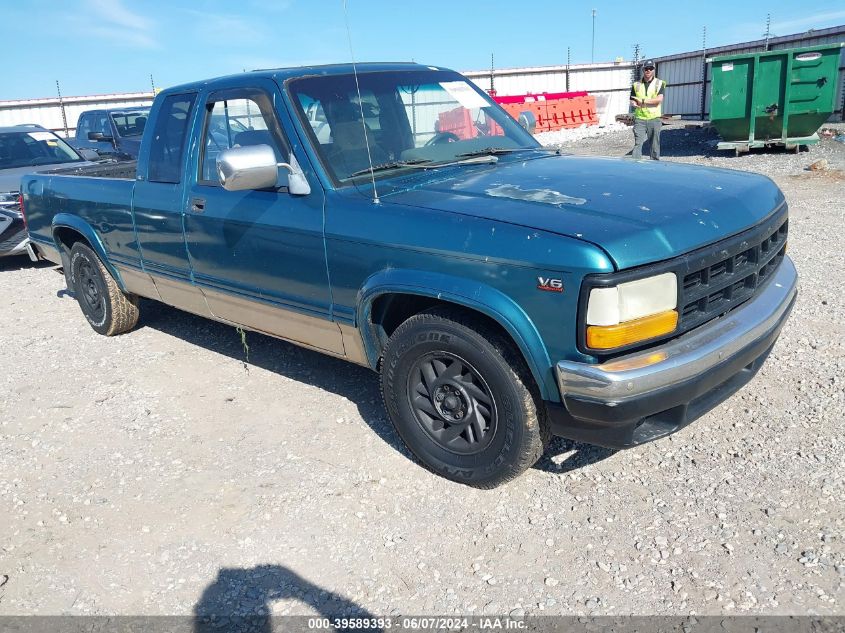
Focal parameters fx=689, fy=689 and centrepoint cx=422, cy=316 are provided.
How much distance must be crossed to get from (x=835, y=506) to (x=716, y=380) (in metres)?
0.77

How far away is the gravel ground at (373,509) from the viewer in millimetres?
2627

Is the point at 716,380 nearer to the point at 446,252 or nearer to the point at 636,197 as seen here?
the point at 636,197

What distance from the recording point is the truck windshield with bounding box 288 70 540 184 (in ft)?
11.8

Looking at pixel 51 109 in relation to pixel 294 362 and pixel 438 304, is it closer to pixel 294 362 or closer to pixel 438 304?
pixel 294 362

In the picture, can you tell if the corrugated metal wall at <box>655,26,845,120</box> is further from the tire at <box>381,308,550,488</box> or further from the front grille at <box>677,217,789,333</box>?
the tire at <box>381,308,550,488</box>

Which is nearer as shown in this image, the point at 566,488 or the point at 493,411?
the point at 493,411

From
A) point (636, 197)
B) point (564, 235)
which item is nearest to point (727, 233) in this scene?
point (636, 197)

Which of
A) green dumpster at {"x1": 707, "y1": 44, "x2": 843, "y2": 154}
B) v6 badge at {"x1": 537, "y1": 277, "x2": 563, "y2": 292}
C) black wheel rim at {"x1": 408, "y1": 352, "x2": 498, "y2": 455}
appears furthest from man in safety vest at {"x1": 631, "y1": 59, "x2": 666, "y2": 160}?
v6 badge at {"x1": 537, "y1": 277, "x2": 563, "y2": 292}

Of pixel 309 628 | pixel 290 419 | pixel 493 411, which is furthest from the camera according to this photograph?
pixel 290 419

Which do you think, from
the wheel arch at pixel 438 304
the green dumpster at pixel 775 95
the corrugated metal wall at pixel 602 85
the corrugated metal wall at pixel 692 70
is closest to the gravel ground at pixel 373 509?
the wheel arch at pixel 438 304

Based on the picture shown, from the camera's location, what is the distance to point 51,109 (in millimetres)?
24234

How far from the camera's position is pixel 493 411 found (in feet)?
9.90

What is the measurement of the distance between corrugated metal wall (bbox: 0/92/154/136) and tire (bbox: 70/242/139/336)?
1994cm

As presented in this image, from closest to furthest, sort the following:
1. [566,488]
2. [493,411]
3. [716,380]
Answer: [716,380]
[493,411]
[566,488]
